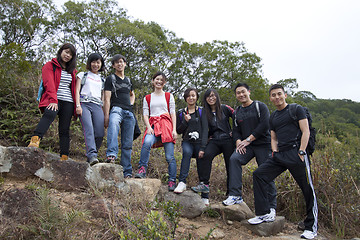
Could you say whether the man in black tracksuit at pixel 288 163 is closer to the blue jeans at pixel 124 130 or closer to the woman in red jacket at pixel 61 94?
the blue jeans at pixel 124 130

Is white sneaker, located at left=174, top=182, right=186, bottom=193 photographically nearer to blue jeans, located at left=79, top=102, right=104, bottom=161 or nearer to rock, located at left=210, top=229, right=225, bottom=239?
rock, located at left=210, top=229, right=225, bottom=239

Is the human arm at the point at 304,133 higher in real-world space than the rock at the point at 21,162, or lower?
higher

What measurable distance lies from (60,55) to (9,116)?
2.63 metres

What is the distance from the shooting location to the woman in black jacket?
153 inches

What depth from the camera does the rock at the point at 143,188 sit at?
340 cm

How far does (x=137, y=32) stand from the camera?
Result: 1523 centimetres

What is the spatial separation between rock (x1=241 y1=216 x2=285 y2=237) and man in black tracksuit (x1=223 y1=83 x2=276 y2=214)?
0.20 m

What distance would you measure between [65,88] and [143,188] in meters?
1.76

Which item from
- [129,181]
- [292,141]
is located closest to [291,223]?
[292,141]

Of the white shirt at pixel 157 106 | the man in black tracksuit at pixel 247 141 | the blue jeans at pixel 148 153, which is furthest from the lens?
the white shirt at pixel 157 106

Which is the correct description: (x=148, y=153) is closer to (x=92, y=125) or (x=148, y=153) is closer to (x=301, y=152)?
(x=92, y=125)

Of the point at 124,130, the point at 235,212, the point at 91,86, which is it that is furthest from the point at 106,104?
the point at 235,212

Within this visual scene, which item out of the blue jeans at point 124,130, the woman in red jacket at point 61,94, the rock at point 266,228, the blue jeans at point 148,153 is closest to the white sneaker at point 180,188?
the blue jeans at point 148,153

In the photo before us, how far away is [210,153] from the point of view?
389cm
